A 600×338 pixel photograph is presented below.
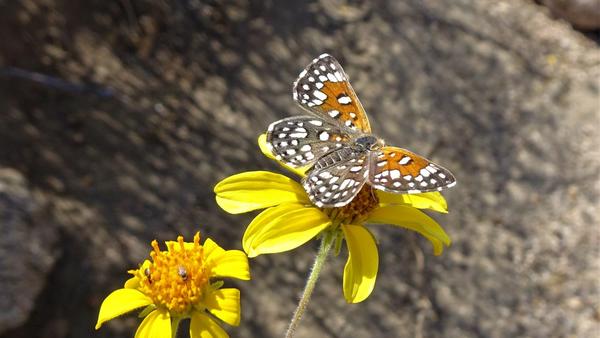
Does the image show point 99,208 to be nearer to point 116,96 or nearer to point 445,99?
point 116,96

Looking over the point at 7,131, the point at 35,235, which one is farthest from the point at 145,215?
the point at 7,131

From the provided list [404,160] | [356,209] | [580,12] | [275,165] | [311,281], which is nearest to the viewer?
[311,281]

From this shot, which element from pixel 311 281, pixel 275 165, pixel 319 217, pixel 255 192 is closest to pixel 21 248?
pixel 275 165

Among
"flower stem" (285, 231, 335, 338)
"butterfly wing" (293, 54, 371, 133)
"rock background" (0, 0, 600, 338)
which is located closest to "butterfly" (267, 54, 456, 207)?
"butterfly wing" (293, 54, 371, 133)

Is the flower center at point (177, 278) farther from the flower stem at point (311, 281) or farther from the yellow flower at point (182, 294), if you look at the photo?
the flower stem at point (311, 281)

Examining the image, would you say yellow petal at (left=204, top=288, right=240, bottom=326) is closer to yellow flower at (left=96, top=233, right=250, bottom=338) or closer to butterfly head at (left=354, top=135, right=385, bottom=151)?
yellow flower at (left=96, top=233, right=250, bottom=338)

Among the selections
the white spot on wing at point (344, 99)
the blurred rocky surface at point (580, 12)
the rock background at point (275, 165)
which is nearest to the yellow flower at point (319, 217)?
the white spot on wing at point (344, 99)

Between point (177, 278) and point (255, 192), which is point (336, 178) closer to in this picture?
point (255, 192)
